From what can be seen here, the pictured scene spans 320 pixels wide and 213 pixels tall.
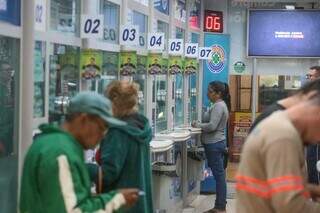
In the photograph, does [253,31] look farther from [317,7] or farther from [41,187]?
[41,187]

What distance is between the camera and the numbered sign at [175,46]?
22.8ft

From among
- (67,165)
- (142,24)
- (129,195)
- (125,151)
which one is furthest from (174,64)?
(67,165)

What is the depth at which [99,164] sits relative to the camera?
3.36 metres

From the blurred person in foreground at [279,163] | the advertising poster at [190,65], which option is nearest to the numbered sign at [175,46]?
the advertising poster at [190,65]

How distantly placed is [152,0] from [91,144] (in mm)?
4508

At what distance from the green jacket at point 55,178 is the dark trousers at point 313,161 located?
265 cm

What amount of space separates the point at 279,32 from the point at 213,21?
3.62 ft

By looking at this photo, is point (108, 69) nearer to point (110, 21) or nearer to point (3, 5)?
point (110, 21)

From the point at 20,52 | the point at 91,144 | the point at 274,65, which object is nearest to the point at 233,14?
the point at 274,65

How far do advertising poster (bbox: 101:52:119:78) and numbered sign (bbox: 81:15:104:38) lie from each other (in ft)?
2.14

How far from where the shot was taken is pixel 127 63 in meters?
5.47

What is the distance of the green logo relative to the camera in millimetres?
9547

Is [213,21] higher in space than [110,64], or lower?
higher

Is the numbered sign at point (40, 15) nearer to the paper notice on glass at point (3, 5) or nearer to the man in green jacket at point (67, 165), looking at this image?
the paper notice on glass at point (3, 5)
